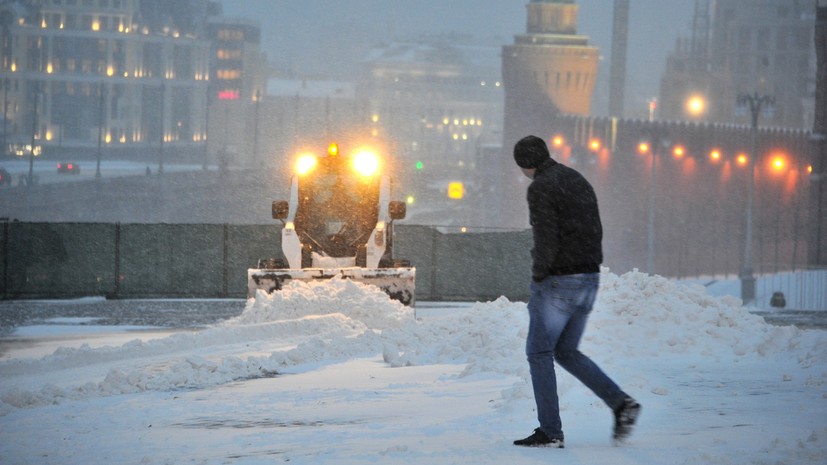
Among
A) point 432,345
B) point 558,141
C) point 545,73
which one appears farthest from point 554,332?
point 545,73

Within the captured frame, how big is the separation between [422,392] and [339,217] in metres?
10.6

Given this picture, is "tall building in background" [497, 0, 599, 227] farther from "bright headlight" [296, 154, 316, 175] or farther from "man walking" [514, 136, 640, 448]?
"man walking" [514, 136, 640, 448]

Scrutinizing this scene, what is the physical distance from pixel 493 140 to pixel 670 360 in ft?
604

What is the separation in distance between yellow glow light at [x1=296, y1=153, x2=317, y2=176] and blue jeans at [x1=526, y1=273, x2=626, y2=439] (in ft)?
44.6

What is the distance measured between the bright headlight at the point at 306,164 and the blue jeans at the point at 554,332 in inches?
536

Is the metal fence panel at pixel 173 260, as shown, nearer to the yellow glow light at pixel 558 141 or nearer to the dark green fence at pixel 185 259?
the dark green fence at pixel 185 259

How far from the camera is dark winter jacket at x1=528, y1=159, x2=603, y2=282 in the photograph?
23.9 feet

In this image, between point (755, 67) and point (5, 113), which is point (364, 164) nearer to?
point (5, 113)

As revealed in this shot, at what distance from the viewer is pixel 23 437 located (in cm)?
840

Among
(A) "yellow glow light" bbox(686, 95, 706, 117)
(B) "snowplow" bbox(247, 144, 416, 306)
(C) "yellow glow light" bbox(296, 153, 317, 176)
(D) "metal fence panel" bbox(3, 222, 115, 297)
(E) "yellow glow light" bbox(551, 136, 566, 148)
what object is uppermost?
(A) "yellow glow light" bbox(686, 95, 706, 117)

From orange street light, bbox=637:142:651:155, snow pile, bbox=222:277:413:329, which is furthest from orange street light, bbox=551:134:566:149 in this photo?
snow pile, bbox=222:277:413:329

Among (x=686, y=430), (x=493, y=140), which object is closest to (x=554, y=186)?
(x=686, y=430)

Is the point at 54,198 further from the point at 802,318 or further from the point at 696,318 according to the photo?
the point at 696,318

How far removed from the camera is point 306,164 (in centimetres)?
2081
